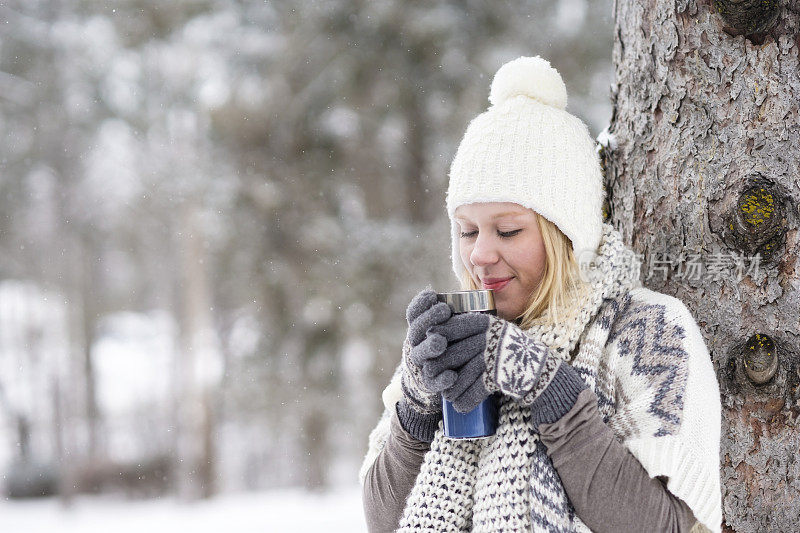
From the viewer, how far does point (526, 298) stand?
1.54 m

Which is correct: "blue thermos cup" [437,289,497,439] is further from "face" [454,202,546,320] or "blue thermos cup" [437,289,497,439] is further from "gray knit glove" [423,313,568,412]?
"face" [454,202,546,320]

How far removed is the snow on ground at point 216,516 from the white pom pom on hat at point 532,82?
16.6ft

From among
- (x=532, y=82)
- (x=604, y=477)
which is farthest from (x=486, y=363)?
(x=532, y=82)

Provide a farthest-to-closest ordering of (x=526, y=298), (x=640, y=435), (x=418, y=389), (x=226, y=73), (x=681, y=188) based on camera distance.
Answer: (x=226, y=73), (x=681, y=188), (x=526, y=298), (x=418, y=389), (x=640, y=435)

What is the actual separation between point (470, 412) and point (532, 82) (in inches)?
31.2

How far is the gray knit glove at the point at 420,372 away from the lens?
4.14 feet

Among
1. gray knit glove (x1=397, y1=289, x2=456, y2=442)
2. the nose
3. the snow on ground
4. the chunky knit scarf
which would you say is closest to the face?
the nose

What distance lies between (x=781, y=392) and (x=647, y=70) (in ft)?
2.80

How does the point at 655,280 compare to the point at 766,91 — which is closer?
the point at 766,91

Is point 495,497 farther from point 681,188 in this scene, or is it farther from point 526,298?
point 681,188

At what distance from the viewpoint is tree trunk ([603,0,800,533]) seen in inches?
61.1

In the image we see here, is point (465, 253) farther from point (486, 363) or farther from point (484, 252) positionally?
point (486, 363)

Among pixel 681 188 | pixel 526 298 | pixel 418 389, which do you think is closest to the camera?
pixel 418 389

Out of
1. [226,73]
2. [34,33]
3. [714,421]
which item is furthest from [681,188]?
[34,33]
